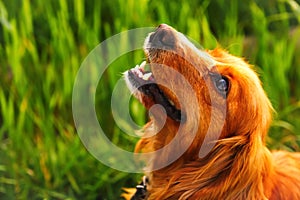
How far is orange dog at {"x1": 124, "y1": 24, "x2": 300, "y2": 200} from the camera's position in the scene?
2.64 meters

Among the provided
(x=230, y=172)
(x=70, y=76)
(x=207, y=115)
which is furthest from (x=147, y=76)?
(x=70, y=76)

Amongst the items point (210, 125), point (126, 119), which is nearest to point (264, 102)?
point (210, 125)

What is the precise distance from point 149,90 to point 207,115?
230 mm

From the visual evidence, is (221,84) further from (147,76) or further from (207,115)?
(147,76)

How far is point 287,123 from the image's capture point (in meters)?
3.86

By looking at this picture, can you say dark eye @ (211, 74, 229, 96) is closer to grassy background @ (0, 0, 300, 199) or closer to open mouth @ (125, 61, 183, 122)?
open mouth @ (125, 61, 183, 122)

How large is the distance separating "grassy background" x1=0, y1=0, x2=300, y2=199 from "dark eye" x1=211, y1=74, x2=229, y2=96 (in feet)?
3.19

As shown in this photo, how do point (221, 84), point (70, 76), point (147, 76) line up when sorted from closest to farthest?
point (221, 84) < point (147, 76) < point (70, 76)

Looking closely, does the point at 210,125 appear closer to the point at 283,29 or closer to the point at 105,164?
the point at 105,164

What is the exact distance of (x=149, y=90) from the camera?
2727mm

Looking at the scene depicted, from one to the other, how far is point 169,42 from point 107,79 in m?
1.12

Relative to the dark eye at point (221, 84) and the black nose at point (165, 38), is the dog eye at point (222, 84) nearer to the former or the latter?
the dark eye at point (221, 84)

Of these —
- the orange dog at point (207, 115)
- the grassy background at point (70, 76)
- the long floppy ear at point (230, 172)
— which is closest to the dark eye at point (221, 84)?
the orange dog at point (207, 115)

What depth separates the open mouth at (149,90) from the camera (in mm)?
2701
